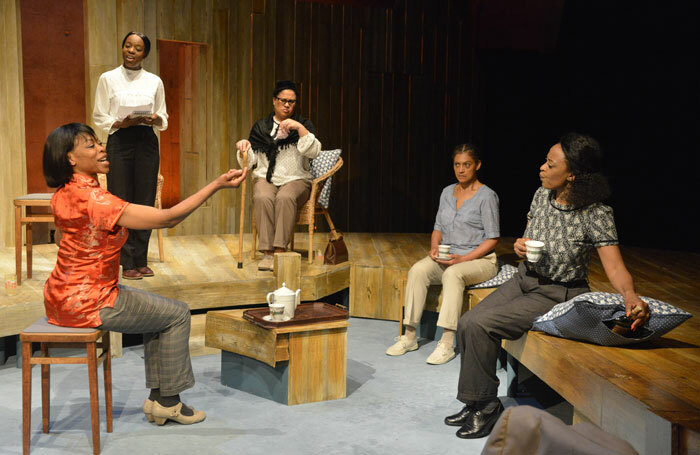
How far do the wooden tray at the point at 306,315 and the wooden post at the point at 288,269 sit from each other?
47 cm

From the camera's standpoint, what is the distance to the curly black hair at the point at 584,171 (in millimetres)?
3158

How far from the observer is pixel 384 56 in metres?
7.16

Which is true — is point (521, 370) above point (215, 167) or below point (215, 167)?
below

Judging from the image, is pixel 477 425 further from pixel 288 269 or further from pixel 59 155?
A: pixel 59 155

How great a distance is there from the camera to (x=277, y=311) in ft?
11.4

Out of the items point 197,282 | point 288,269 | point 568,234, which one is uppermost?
point 568,234

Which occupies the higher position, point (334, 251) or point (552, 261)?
point (552, 261)

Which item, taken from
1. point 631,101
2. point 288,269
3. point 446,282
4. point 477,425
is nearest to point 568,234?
point 477,425

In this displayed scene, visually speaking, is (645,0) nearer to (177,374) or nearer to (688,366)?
(688,366)

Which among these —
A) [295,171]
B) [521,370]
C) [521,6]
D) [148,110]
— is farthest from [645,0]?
[148,110]

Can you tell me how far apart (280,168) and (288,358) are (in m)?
1.88

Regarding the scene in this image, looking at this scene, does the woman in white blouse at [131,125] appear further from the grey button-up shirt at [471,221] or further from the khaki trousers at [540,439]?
the khaki trousers at [540,439]

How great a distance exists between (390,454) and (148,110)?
2648 mm

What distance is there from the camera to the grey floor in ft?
9.93
